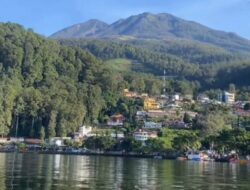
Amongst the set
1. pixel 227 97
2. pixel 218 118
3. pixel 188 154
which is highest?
pixel 227 97

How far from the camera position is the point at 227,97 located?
142 meters

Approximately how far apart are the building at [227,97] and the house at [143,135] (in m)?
42.8

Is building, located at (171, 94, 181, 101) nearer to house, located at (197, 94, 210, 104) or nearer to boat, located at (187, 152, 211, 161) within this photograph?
house, located at (197, 94, 210, 104)

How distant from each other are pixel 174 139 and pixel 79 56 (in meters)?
52.6

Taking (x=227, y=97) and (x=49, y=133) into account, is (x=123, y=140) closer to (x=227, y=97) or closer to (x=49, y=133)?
(x=49, y=133)

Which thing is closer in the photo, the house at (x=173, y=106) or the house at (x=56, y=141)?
the house at (x=56, y=141)

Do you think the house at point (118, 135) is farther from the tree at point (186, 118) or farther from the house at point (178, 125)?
the tree at point (186, 118)

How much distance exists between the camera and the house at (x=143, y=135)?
95000mm

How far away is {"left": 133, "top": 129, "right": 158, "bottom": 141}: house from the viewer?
95000 millimetres

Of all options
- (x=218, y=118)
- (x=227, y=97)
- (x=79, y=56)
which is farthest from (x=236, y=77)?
(x=218, y=118)

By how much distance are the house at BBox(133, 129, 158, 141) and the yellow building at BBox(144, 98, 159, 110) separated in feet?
80.6

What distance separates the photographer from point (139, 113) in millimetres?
120125

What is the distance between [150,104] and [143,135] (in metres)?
32.0

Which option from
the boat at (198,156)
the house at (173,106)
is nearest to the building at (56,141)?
the boat at (198,156)
